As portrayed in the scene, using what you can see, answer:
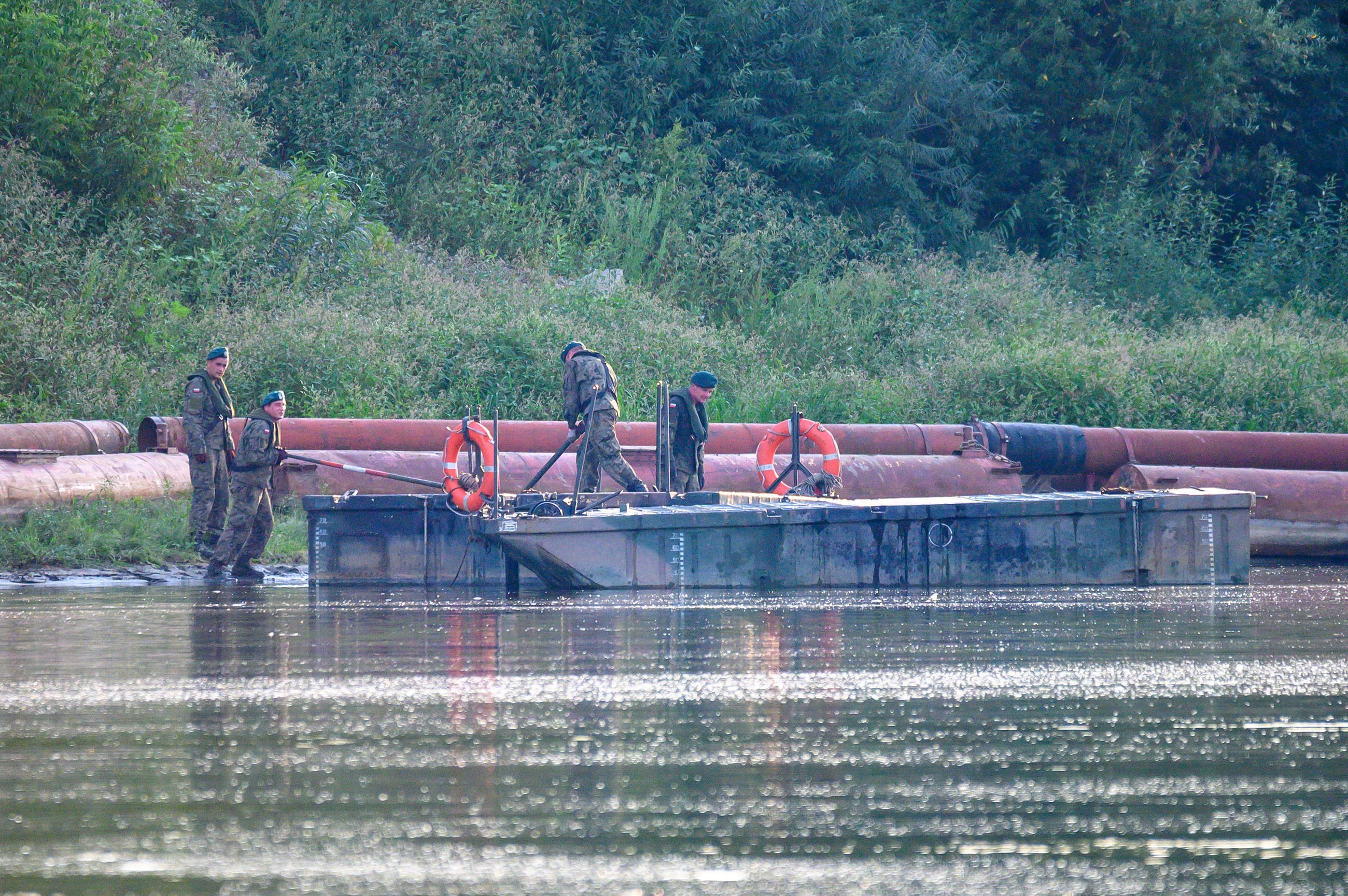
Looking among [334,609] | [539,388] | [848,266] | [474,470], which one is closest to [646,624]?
[334,609]

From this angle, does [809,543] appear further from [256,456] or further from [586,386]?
[256,456]

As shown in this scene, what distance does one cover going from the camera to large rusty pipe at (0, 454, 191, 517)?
53.1ft

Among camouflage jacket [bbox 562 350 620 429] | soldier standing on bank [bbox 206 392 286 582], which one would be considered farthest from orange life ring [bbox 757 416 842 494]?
soldier standing on bank [bbox 206 392 286 582]

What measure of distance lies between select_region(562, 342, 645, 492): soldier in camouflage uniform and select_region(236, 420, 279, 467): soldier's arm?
3.03m

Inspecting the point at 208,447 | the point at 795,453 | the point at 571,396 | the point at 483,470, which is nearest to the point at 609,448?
the point at 571,396

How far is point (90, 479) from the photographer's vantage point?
55.3ft

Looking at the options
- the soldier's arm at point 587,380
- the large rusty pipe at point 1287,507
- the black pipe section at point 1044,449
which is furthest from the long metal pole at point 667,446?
the large rusty pipe at point 1287,507

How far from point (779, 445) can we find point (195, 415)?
5968 mm

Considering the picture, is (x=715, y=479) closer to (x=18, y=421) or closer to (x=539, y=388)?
(x=539, y=388)

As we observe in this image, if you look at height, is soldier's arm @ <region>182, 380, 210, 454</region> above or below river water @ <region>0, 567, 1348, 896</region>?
above

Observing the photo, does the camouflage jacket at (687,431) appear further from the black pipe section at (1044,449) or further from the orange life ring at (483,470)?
the black pipe section at (1044,449)

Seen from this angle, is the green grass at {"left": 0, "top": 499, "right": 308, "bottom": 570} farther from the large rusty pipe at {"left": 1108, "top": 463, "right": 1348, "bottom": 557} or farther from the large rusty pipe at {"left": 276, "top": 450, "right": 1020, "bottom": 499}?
the large rusty pipe at {"left": 1108, "top": 463, "right": 1348, "bottom": 557}

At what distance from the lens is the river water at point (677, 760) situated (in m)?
4.26

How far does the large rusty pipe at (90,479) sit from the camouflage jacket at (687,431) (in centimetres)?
557
